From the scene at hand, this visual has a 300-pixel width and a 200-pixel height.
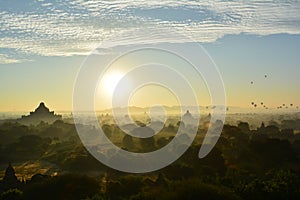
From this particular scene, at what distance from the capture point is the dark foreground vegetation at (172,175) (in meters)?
27.8

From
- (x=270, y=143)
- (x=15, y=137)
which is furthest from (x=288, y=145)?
(x=15, y=137)

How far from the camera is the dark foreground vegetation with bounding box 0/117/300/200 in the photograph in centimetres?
2783

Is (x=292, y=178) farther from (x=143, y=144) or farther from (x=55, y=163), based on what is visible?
(x=143, y=144)

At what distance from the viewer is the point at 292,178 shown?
30.5 meters

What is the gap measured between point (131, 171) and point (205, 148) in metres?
11.8

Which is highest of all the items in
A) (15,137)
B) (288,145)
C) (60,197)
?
(15,137)

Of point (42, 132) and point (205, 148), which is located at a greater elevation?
point (42, 132)

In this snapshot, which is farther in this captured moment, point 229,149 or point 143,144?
point 143,144

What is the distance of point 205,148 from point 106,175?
50.5ft

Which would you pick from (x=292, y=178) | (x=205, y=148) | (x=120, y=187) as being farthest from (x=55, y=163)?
(x=292, y=178)

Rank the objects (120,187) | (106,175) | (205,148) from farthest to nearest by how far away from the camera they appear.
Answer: (205,148) → (106,175) → (120,187)

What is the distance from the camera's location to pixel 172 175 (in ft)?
155

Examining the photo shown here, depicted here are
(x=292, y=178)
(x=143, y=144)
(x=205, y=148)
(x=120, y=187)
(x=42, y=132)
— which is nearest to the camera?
(x=292, y=178)

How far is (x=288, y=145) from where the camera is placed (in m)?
62.2
